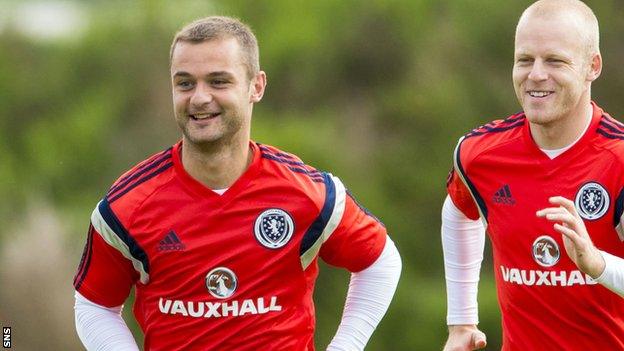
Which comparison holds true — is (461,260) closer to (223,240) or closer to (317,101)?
(223,240)

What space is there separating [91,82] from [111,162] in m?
2.44

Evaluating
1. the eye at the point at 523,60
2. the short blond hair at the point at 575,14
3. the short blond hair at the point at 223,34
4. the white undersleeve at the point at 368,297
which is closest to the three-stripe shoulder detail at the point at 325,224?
the white undersleeve at the point at 368,297

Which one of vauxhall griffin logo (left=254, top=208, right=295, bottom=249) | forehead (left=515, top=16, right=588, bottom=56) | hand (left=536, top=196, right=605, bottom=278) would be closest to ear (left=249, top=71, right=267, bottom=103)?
vauxhall griffin logo (left=254, top=208, right=295, bottom=249)

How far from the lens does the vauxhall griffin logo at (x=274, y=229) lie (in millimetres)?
6109

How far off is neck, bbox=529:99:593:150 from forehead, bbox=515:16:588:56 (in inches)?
10.1

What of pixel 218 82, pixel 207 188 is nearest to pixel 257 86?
pixel 218 82

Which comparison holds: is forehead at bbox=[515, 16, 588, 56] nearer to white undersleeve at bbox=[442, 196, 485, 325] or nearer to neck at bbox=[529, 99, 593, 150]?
neck at bbox=[529, 99, 593, 150]

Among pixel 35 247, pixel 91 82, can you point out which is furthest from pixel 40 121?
pixel 35 247

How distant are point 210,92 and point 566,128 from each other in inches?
59.3

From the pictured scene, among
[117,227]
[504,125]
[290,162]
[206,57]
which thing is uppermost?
[206,57]

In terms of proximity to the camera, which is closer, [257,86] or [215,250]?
[215,250]

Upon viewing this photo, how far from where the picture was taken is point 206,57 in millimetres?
5996

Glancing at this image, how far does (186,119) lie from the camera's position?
595 cm

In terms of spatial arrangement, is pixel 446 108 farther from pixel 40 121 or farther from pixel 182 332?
pixel 182 332
